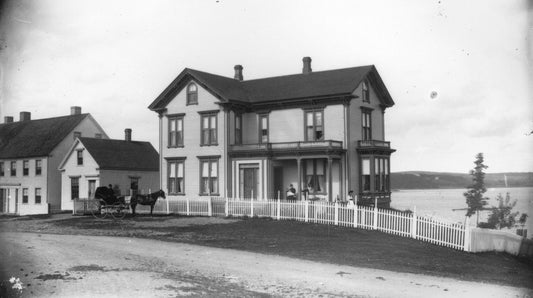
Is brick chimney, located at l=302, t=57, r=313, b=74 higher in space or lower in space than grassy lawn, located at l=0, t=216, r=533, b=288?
higher

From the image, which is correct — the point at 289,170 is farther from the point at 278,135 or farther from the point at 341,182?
the point at 341,182

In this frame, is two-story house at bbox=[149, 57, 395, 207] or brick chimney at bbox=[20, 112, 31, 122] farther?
brick chimney at bbox=[20, 112, 31, 122]

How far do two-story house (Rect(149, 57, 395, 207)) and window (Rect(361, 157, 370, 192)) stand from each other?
2.4 inches


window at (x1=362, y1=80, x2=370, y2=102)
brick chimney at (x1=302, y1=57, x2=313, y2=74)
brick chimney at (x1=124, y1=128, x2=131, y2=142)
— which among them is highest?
brick chimney at (x1=302, y1=57, x2=313, y2=74)

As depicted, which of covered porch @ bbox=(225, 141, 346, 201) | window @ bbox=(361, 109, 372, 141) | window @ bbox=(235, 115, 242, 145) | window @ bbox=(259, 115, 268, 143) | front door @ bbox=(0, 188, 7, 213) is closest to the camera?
covered porch @ bbox=(225, 141, 346, 201)

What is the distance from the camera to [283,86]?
121ft

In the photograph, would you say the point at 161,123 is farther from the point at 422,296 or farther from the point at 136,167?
the point at 422,296

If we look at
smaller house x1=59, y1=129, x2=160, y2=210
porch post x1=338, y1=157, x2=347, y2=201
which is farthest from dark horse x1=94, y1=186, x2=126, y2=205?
smaller house x1=59, y1=129, x2=160, y2=210

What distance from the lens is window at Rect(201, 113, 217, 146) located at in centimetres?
3600

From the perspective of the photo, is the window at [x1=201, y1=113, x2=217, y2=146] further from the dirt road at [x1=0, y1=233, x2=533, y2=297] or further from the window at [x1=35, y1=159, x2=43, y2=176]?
the window at [x1=35, y1=159, x2=43, y2=176]

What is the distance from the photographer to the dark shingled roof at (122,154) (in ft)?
150

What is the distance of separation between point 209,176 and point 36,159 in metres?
22.1

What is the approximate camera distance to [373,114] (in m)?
35.7

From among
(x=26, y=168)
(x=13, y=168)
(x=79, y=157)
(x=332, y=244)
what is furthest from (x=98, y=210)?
(x=13, y=168)
